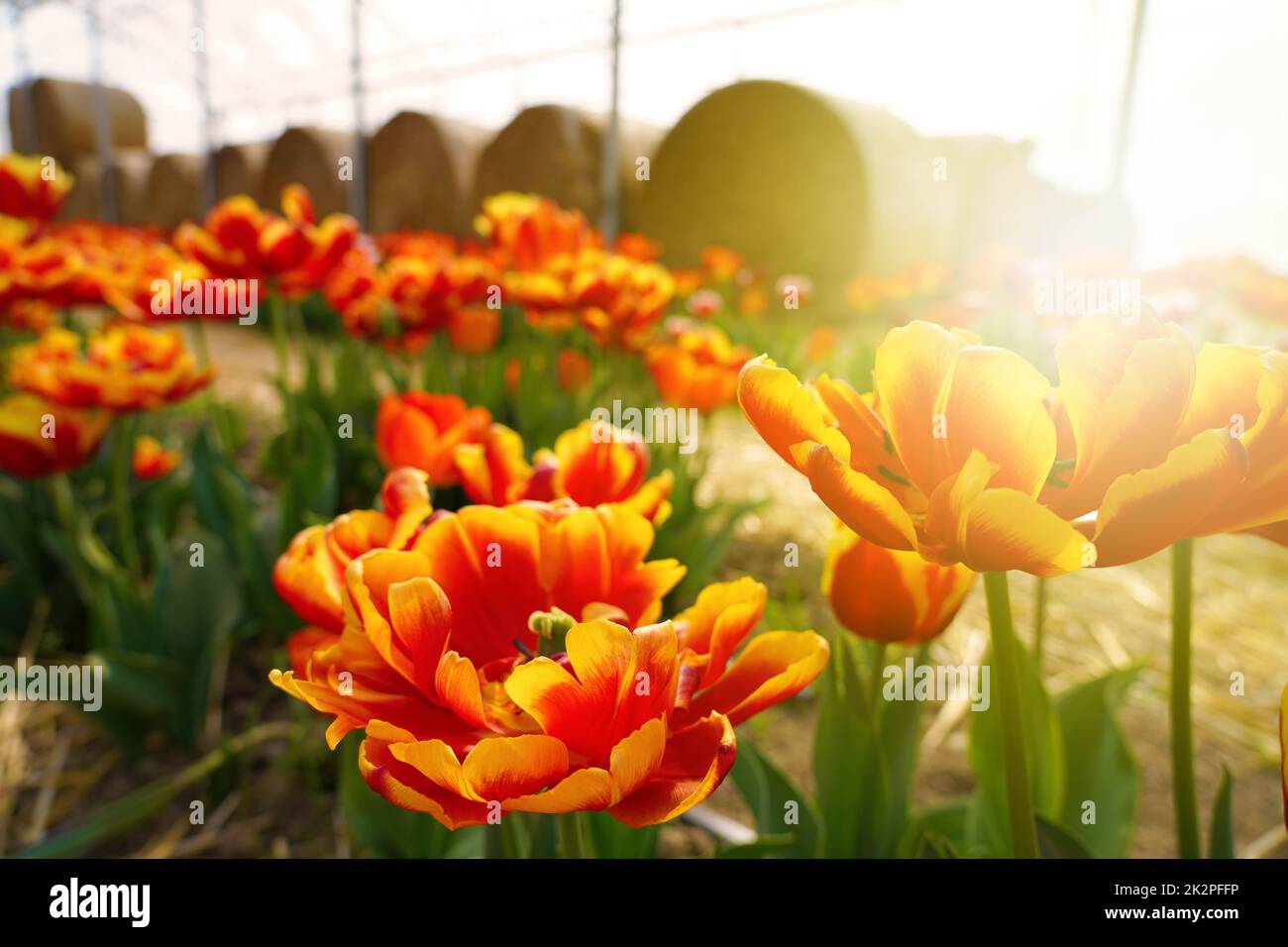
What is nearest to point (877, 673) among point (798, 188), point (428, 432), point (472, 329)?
point (428, 432)

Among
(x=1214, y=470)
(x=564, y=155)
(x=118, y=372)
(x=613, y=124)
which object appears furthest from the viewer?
(x=564, y=155)

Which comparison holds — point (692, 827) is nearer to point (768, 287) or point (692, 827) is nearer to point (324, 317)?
point (768, 287)

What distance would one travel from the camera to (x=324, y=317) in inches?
242

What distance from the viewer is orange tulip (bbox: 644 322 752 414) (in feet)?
4.96

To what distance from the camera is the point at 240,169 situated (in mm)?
10008

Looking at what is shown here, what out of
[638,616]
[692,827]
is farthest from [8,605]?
[638,616]

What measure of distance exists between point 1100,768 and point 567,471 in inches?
21.0

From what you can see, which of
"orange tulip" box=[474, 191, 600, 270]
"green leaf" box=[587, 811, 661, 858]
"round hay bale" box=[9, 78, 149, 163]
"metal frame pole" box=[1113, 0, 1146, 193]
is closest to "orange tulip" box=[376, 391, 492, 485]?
"green leaf" box=[587, 811, 661, 858]

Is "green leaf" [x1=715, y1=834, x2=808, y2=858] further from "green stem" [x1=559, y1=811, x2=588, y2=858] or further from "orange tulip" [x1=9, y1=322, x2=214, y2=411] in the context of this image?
"orange tulip" [x1=9, y1=322, x2=214, y2=411]

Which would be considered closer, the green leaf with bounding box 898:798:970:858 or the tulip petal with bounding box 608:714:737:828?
the tulip petal with bounding box 608:714:737:828

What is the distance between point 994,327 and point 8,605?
255 centimetres

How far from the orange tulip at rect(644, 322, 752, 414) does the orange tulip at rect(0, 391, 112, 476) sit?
84 cm

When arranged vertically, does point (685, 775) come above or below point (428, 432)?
below

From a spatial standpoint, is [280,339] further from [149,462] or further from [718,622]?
[718,622]
